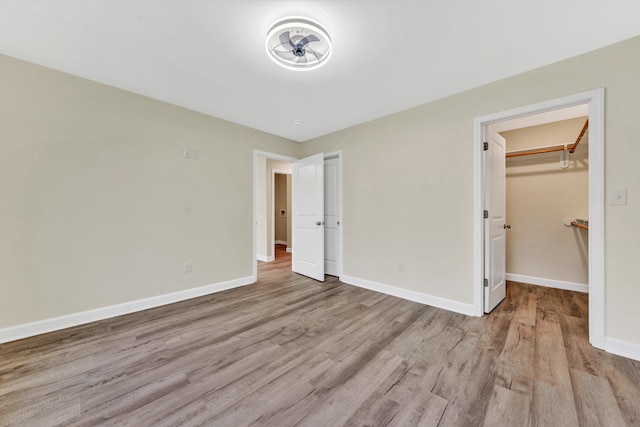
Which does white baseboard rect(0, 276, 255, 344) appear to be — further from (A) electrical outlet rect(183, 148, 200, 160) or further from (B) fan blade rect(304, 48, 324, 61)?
(B) fan blade rect(304, 48, 324, 61)

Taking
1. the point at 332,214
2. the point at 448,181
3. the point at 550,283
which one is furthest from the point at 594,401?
the point at 332,214

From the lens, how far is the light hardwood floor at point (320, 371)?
133cm

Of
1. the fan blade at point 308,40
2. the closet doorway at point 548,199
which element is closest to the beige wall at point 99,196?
the fan blade at point 308,40

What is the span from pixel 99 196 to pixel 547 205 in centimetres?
577

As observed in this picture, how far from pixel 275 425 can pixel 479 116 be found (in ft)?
10.3

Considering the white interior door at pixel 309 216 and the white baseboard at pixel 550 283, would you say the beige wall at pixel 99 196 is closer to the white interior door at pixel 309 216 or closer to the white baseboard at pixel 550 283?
the white interior door at pixel 309 216

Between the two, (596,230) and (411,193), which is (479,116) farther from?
(596,230)

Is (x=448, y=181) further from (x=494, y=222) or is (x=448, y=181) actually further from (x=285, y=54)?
(x=285, y=54)

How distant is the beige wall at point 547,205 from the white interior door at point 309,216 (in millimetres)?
3049

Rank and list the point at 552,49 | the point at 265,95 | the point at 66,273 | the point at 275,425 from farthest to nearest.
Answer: the point at 265,95
the point at 66,273
the point at 552,49
the point at 275,425

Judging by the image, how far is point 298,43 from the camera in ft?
5.90

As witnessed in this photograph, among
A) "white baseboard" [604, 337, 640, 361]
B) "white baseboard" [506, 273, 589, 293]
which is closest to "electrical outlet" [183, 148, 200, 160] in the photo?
"white baseboard" [604, 337, 640, 361]

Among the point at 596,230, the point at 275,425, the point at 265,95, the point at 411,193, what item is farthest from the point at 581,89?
the point at 275,425

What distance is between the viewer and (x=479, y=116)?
2.53 metres
